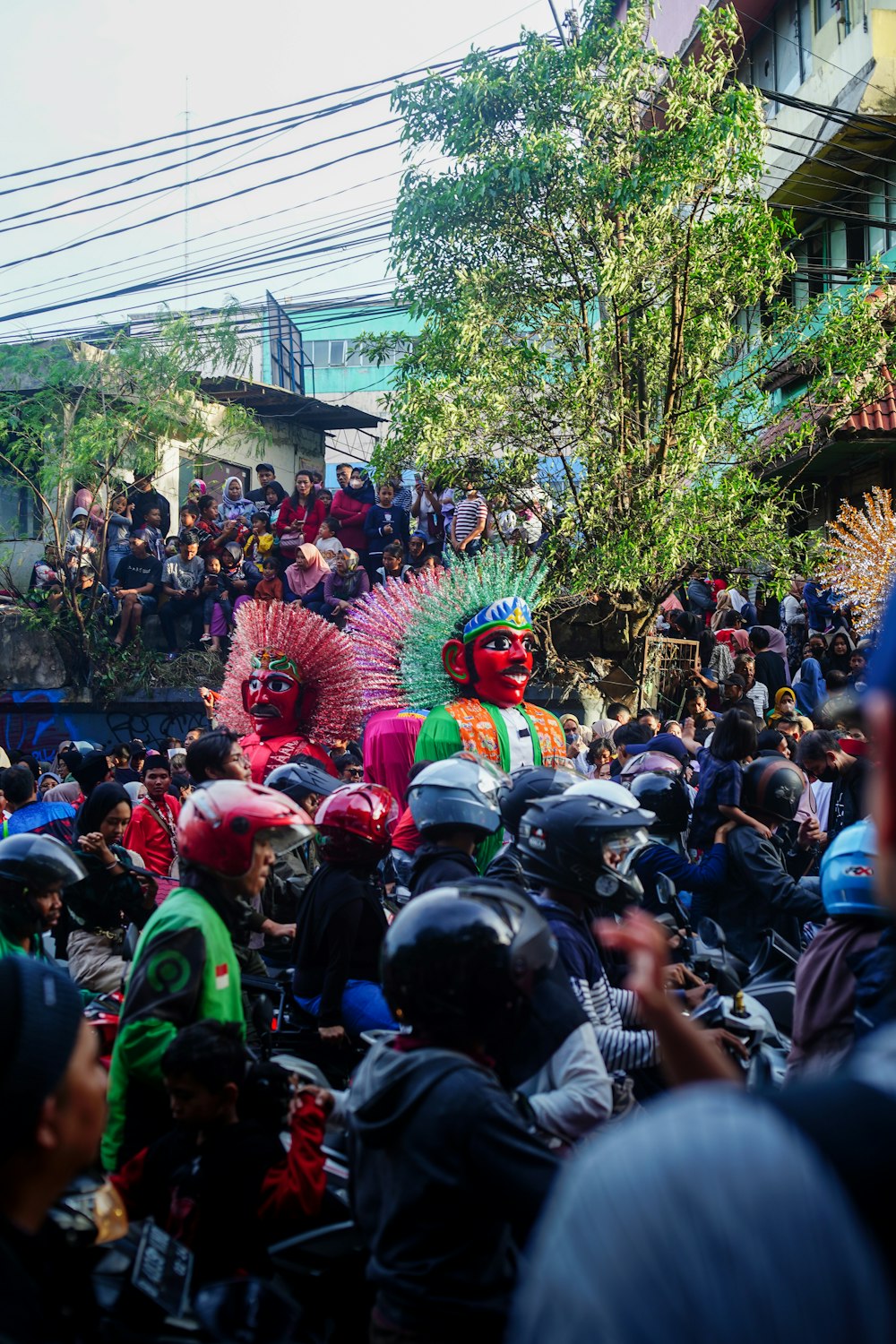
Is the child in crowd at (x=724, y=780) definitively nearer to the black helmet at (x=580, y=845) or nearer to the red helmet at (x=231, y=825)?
the black helmet at (x=580, y=845)

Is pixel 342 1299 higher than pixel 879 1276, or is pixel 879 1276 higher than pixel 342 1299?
pixel 879 1276

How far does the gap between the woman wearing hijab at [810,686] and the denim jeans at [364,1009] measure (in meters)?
8.13

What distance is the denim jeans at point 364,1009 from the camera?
418 cm

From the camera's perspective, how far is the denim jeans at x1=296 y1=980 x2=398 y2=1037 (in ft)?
13.7

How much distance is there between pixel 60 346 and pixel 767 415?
10.4 metres

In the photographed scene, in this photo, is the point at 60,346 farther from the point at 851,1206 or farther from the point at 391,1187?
the point at 851,1206

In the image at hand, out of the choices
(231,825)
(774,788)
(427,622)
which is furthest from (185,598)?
(231,825)

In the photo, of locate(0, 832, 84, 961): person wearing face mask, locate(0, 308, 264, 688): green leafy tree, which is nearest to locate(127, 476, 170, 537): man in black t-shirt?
locate(0, 308, 264, 688): green leafy tree

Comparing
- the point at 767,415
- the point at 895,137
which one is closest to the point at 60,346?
the point at 767,415

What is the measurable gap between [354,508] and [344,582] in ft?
6.05

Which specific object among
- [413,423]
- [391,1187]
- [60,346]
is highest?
[60,346]

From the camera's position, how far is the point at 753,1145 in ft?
2.94

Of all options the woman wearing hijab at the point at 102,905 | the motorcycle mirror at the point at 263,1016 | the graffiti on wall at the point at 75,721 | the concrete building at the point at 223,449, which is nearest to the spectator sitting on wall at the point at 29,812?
the woman wearing hijab at the point at 102,905

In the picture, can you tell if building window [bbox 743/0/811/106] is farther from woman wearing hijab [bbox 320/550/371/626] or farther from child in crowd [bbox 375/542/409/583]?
woman wearing hijab [bbox 320/550/371/626]
